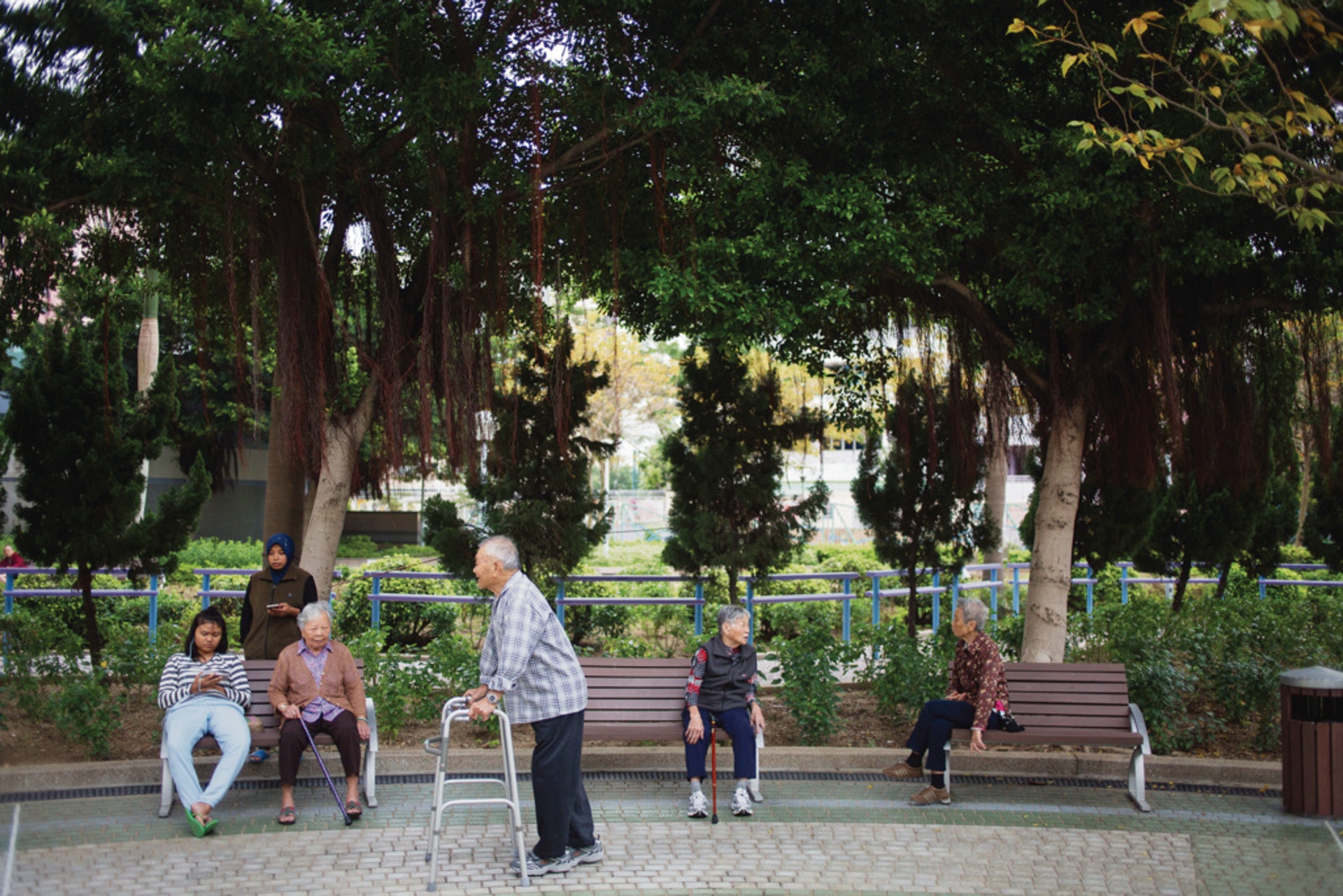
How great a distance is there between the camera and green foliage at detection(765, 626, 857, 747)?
7.86 m

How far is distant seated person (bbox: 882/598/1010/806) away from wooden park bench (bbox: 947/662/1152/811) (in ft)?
0.30

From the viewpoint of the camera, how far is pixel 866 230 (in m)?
7.68

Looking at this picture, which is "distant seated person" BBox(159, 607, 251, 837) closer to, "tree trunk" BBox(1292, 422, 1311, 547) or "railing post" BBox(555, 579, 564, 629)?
"railing post" BBox(555, 579, 564, 629)

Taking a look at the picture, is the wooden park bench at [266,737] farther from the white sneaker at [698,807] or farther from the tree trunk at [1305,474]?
the tree trunk at [1305,474]

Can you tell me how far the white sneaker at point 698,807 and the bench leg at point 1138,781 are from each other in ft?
8.54

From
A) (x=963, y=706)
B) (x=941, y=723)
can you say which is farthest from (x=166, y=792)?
(x=963, y=706)

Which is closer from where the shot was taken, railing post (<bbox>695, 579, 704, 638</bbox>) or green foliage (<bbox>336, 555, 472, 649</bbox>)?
railing post (<bbox>695, 579, 704, 638</bbox>)

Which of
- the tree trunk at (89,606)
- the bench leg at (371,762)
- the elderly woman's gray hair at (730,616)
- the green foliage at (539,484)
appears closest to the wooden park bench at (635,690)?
the elderly woman's gray hair at (730,616)

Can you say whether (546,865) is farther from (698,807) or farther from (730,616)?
(730,616)

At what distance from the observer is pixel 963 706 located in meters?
6.99

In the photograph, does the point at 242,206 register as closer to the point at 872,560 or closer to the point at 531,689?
the point at 531,689

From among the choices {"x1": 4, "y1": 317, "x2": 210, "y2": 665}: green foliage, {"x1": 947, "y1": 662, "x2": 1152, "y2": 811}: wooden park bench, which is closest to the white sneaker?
{"x1": 947, "y1": 662, "x2": 1152, "y2": 811}: wooden park bench

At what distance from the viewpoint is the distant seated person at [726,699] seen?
6.67m

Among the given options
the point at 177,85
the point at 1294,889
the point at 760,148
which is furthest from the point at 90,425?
the point at 1294,889
